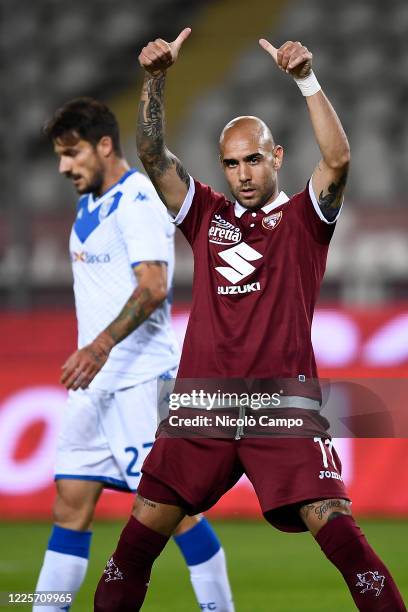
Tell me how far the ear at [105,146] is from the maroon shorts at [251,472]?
158 centimetres

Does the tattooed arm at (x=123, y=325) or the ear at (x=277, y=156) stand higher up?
the ear at (x=277, y=156)

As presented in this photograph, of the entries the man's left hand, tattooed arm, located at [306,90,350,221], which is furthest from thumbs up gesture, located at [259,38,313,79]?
the man's left hand

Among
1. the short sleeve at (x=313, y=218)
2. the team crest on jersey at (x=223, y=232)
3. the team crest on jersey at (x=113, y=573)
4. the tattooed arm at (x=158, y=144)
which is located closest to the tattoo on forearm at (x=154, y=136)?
the tattooed arm at (x=158, y=144)

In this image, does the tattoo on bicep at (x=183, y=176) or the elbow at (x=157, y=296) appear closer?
the tattoo on bicep at (x=183, y=176)

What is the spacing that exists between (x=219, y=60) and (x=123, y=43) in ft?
4.49

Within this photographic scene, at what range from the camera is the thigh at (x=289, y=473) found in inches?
141

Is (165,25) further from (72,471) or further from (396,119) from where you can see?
(72,471)

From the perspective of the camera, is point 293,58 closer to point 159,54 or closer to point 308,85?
point 308,85

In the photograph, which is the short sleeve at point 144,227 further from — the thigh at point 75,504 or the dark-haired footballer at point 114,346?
the thigh at point 75,504

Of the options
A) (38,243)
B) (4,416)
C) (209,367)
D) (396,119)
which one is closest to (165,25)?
(396,119)

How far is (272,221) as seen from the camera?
385 cm

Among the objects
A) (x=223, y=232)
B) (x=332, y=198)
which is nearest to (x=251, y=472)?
(x=223, y=232)

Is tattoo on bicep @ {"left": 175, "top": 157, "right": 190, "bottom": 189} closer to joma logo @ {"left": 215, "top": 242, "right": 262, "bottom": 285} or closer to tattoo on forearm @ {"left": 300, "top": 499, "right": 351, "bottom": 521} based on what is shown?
joma logo @ {"left": 215, "top": 242, "right": 262, "bottom": 285}

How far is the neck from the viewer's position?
16.3 feet
